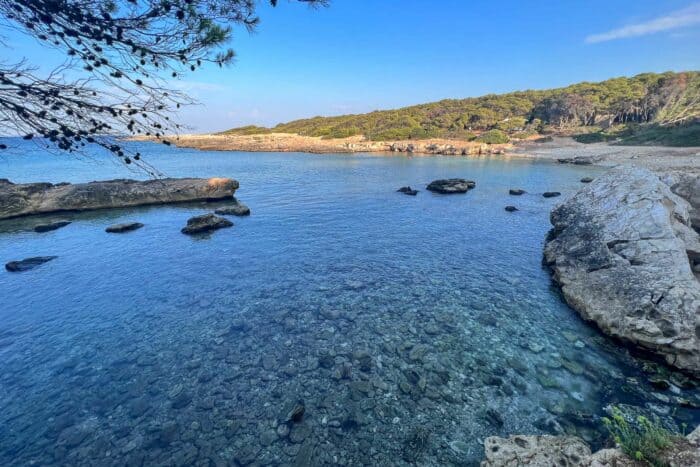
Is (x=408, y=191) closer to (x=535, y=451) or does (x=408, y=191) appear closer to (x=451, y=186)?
(x=451, y=186)

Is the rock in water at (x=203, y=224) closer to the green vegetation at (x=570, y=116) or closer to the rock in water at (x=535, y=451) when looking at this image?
the rock in water at (x=535, y=451)

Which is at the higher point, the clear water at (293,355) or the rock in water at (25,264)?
the rock in water at (25,264)

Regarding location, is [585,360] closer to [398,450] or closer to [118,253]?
[398,450]

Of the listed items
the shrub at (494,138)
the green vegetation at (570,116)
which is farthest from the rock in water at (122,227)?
the shrub at (494,138)

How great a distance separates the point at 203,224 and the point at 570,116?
121997 millimetres

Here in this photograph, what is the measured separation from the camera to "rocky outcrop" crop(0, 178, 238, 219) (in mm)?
25156

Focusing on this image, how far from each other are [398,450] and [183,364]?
653cm

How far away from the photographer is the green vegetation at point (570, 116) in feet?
250

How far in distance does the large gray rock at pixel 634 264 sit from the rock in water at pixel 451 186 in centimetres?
1883

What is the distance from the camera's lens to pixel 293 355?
30.3 feet

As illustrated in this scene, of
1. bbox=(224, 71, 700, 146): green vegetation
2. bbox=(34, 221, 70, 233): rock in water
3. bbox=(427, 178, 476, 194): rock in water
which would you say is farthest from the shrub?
bbox=(34, 221, 70, 233): rock in water

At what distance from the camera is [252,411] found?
287 inches

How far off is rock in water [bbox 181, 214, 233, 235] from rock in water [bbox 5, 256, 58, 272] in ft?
23.3

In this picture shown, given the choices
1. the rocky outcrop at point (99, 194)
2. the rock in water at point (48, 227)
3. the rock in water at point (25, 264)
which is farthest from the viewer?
the rocky outcrop at point (99, 194)
